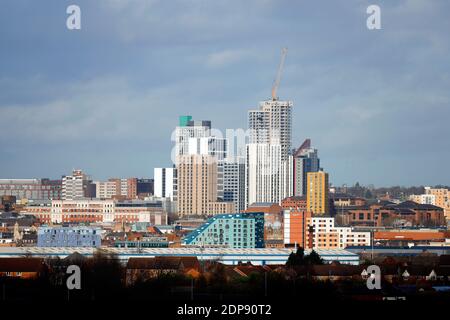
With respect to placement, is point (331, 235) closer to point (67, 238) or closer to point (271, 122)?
point (67, 238)

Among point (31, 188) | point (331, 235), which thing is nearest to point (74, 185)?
point (31, 188)

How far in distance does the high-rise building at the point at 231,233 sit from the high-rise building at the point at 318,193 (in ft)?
50.8

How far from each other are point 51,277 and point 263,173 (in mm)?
71071

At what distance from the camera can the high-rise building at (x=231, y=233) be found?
54.4 meters

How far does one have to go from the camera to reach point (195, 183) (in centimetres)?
9244

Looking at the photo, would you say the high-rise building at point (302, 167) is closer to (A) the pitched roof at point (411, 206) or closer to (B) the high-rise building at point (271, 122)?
(B) the high-rise building at point (271, 122)

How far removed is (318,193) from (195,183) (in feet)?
66.3

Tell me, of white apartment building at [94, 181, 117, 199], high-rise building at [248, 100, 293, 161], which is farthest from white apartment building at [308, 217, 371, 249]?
high-rise building at [248, 100, 293, 161]

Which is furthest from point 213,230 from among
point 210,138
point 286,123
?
point 286,123

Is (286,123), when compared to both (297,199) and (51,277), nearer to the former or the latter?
(297,199)

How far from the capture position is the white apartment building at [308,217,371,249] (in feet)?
198

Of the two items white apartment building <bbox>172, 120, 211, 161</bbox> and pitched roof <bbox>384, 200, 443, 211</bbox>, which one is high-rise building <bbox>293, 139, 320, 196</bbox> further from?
pitched roof <bbox>384, 200, 443, 211</bbox>

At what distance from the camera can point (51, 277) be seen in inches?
1189

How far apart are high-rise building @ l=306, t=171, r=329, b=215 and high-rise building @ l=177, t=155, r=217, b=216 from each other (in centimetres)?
1805
